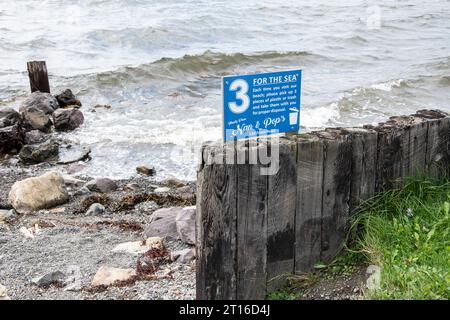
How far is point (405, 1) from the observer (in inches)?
1462

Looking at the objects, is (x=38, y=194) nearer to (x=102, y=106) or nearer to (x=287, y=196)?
(x=287, y=196)

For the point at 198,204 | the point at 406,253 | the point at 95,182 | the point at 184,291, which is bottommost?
the point at 95,182

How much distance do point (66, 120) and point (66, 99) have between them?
8.97ft

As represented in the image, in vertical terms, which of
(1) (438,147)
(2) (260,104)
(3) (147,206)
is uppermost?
(2) (260,104)

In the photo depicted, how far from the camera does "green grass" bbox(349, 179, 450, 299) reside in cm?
394

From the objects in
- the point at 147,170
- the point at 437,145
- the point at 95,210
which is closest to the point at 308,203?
the point at 437,145

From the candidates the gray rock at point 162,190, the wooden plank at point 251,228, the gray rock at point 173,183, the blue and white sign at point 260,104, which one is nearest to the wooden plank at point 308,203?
the blue and white sign at point 260,104

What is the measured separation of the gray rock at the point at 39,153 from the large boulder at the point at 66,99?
4.63 m

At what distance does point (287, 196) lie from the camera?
434 centimetres

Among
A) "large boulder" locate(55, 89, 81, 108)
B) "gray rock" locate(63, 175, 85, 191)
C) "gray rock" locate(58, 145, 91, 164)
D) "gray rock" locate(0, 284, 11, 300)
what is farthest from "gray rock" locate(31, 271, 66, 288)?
"large boulder" locate(55, 89, 81, 108)

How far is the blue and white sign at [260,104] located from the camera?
4211 millimetres

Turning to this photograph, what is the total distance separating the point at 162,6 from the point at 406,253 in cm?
3450
